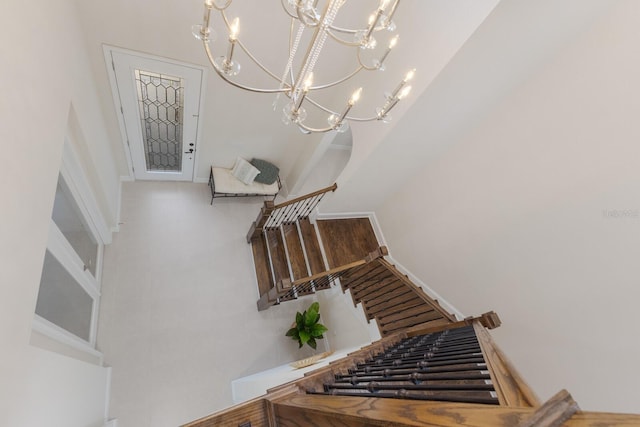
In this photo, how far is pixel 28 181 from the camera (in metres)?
1.25

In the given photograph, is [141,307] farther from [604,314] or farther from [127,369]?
[604,314]

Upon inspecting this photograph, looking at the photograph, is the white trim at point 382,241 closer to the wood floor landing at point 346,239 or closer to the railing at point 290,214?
the wood floor landing at point 346,239

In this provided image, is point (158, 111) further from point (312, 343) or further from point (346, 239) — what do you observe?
point (312, 343)

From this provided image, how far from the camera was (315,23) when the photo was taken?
144 centimetres

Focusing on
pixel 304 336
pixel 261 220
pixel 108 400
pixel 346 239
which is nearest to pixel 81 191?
pixel 261 220

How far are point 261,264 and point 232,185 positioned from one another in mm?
1417

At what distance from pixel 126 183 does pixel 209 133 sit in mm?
1602

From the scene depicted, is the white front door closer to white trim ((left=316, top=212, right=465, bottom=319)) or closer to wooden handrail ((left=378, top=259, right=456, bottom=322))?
white trim ((left=316, top=212, right=465, bottom=319))

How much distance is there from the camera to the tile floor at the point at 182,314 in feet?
9.85

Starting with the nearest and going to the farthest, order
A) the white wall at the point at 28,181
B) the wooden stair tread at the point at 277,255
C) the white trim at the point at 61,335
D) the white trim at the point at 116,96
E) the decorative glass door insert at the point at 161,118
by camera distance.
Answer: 1. the white wall at the point at 28,181
2. the white trim at the point at 61,335
3. the white trim at the point at 116,96
4. the decorative glass door insert at the point at 161,118
5. the wooden stair tread at the point at 277,255

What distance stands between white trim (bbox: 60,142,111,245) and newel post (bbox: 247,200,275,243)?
1.87 meters

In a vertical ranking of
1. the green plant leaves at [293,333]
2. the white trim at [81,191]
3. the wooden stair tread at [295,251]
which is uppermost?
the white trim at [81,191]

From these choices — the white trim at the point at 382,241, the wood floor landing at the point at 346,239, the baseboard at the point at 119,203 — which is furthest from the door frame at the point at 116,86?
the wood floor landing at the point at 346,239

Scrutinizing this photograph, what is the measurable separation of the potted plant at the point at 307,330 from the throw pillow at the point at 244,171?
2.37 meters
